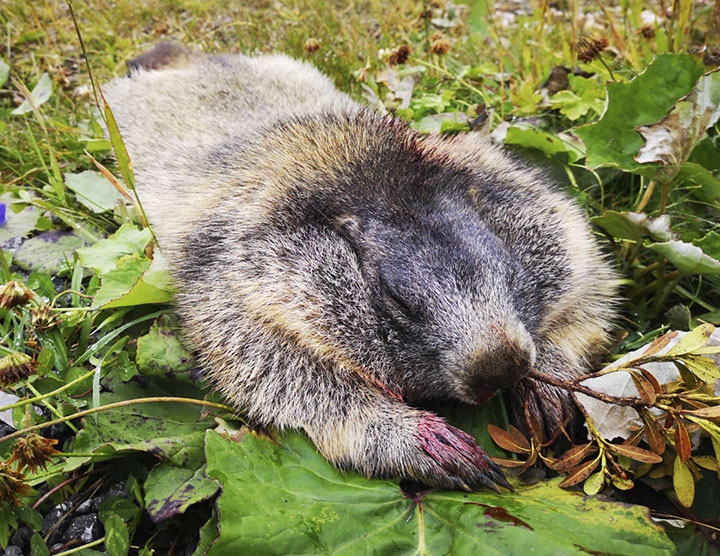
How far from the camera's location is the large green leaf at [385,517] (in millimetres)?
2010

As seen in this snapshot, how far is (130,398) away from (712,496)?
2326mm

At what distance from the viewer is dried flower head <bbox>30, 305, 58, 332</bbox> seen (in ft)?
9.01

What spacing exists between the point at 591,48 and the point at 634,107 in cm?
84

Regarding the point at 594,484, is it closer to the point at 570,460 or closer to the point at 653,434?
the point at 570,460

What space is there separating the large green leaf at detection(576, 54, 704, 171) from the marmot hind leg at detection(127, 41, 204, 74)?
3.47 meters

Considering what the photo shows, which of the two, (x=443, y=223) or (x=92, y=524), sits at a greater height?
(x=443, y=223)

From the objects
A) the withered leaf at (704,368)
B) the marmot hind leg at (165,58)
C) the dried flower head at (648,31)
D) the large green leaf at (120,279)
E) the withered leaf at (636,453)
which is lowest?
the withered leaf at (636,453)

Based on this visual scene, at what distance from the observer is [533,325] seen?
265 cm

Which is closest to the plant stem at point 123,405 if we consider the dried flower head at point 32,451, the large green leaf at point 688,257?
the dried flower head at point 32,451

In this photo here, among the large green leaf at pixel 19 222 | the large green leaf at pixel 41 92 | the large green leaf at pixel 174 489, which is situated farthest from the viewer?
the large green leaf at pixel 41 92

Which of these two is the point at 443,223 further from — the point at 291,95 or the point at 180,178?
the point at 291,95

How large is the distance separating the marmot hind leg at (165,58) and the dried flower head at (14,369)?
342cm

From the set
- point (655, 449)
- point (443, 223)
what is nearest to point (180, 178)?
point (443, 223)

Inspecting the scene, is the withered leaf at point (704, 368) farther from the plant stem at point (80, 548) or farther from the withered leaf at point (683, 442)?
the plant stem at point (80, 548)
